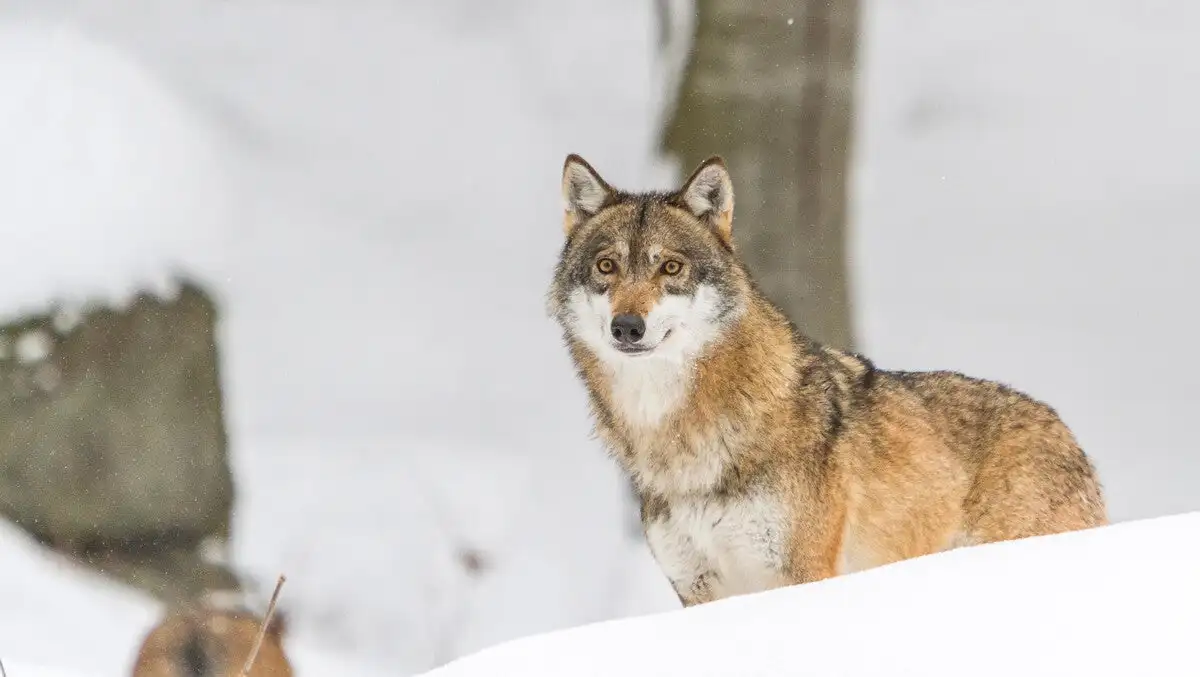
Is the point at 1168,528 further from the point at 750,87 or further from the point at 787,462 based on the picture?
the point at 750,87

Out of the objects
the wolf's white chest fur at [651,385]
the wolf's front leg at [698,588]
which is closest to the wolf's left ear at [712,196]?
the wolf's white chest fur at [651,385]

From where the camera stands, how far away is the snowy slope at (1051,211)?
35.6 ft

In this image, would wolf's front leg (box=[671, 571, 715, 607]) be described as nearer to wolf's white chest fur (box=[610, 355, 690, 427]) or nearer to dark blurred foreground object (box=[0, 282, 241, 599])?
wolf's white chest fur (box=[610, 355, 690, 427])

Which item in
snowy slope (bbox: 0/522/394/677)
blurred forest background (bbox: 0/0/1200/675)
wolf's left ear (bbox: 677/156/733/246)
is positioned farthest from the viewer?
blurred forest background (bbox: 0/0/1200/675)

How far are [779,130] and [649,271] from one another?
255 centimetres

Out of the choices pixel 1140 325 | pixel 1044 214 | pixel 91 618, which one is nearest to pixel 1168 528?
pixel 91 618

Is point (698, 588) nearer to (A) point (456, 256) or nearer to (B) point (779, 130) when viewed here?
(B) point (779, 130)

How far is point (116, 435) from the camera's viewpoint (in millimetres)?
8258

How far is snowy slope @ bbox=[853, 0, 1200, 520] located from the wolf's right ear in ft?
19.6

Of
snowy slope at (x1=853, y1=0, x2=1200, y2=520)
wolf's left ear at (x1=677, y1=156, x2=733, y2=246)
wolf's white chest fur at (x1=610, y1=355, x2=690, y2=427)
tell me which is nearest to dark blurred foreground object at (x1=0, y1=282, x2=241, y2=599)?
wolf's white chest fur at (x1=610, y1=355, x2=690, y2=427)

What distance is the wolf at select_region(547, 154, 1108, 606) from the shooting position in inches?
177

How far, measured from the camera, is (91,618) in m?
7.63

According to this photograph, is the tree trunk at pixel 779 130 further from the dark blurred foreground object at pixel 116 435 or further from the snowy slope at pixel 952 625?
the snowy slope at pixel 952 625

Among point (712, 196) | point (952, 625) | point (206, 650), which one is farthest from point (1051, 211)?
point (952, 625)
